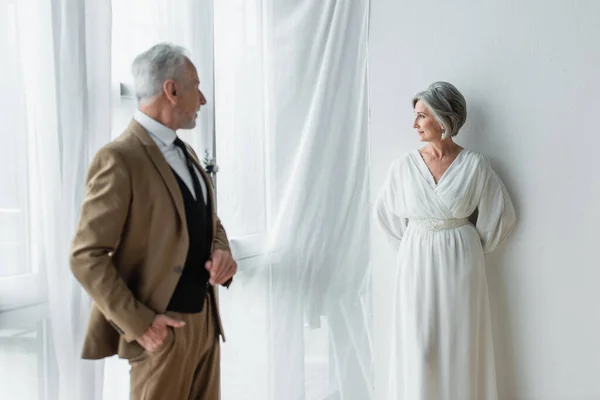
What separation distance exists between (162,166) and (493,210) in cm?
156

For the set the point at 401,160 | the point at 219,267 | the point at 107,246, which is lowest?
the point at 219,267

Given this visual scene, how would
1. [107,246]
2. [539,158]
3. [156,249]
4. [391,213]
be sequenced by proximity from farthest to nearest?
[391,213], [539,158], [156,249], [107,246]

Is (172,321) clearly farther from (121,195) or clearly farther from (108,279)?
(121,195)

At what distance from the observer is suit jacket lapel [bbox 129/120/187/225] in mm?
1538

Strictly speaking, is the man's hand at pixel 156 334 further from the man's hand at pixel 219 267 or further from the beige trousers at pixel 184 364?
the man's hand at pixel 219 267

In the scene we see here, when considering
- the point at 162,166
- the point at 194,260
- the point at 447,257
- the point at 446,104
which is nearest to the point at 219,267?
the point at 194,260

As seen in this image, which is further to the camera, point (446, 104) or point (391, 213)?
point (391, 213)

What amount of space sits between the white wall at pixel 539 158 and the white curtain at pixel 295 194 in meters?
0.53

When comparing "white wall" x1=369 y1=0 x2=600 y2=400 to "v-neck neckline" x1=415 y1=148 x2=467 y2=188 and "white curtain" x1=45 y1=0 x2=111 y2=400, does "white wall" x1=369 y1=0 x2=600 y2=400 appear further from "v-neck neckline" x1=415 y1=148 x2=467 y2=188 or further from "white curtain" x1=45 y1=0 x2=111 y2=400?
"white curtain" x1=45 y1=0 x2=111 y2=400

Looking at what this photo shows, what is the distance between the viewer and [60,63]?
1.66m

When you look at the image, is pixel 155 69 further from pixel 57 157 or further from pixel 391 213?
pixel 391 213

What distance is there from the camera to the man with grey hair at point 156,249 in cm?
140

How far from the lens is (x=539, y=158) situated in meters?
2.63

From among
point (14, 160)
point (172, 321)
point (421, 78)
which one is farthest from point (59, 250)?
point (421, 78)
